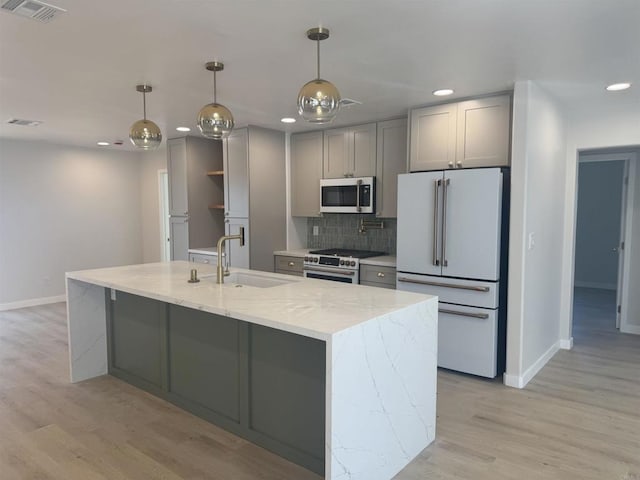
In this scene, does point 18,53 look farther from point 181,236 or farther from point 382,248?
point 382,248

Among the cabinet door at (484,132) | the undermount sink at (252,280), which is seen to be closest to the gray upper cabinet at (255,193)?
the undermount sink at (252,280)

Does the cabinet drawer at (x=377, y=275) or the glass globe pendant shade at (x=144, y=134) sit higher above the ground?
the glass globe pendant shade at (x=144, y=134)

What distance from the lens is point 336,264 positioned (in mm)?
4645

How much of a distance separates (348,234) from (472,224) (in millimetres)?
2026

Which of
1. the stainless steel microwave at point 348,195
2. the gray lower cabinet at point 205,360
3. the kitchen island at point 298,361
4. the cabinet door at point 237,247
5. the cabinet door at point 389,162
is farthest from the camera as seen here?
the cabinet door at point 237,247

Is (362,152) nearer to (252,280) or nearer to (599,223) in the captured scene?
(252,280)

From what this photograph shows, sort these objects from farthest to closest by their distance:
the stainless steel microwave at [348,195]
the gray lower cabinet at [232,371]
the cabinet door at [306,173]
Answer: the cabinet door at [306,173] → the stainless steel microwave at [348,195] → the gray lower cabinet at [232,371]

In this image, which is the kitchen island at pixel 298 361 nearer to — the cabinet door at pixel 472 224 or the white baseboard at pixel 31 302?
the cabinet door at pixel 472 224

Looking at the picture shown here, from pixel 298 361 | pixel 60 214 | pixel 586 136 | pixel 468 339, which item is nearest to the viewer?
pixel 298 361

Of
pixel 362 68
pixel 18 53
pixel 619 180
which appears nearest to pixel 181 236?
pixel 18 53

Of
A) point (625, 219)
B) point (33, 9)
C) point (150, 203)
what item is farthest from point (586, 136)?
point (150, 203)

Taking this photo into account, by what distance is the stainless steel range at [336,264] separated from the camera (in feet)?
14.8

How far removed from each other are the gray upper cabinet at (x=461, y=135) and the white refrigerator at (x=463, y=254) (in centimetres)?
18

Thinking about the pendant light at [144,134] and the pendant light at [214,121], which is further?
the pendant light at [144,134]
